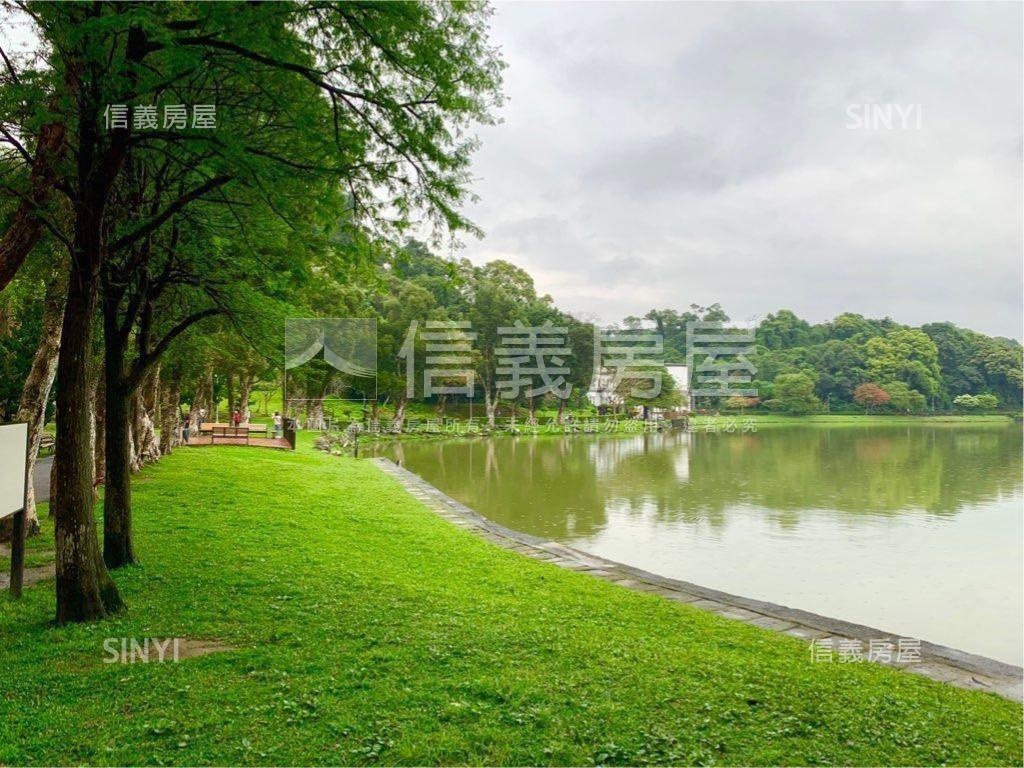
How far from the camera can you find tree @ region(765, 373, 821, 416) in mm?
54031

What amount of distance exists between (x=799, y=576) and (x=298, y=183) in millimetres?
7332

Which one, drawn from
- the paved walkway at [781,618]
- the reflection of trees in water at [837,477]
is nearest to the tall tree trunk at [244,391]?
the reflection of trees in water at [837,477]

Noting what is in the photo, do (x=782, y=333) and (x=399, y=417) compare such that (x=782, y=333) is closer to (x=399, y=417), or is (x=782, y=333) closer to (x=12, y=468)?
(x=399, y=417)

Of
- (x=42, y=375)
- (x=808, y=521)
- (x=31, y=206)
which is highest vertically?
(x=31, y=206)

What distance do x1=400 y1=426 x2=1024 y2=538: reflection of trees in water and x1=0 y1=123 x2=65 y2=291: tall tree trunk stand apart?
317 inches

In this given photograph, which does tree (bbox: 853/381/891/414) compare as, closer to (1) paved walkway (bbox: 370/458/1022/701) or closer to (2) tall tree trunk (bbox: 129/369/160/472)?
(1) paved walkway (bbox: 370/458/1022/701)

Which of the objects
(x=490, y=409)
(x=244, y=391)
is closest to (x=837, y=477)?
(x=244, y=391)

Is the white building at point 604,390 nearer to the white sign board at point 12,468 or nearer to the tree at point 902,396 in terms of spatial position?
the tree at point 902,396

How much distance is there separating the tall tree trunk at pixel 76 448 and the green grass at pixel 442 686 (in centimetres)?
25

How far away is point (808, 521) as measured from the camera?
12.4 metres

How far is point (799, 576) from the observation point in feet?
28.6

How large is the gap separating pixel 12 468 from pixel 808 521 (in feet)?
38.1

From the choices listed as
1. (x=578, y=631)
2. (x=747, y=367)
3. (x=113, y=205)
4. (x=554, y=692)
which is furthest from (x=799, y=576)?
(x=747, y=367)

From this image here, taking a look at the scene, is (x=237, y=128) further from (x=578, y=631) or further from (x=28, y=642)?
(x=578, y=631)
